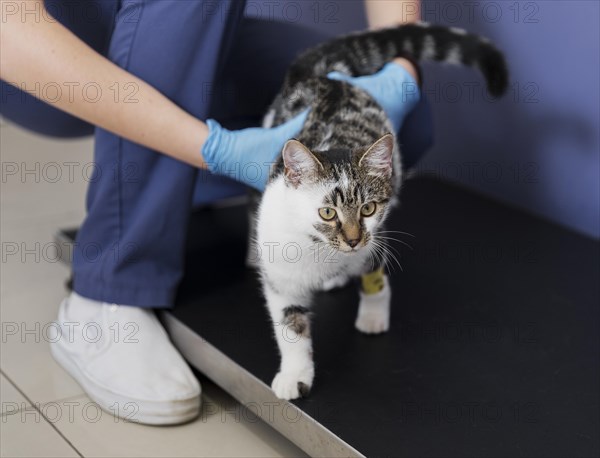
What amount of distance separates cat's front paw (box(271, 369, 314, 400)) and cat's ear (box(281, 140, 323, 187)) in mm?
337

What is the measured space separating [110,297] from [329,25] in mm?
1367

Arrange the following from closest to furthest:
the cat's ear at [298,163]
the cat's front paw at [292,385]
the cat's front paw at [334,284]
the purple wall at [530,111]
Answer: the cat's ear at [298,163] → the cat's front paw at [292,385] → the cat's front paw at [334,284] → the purple wall at [530,111]

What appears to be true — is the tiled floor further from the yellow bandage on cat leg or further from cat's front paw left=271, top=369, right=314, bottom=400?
the yellow bandage on cat leg

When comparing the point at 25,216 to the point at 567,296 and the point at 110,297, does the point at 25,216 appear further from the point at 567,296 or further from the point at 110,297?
the point at 567,296

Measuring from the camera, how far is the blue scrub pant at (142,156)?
1.57 metres

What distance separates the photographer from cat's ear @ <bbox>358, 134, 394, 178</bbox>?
50.9 inches

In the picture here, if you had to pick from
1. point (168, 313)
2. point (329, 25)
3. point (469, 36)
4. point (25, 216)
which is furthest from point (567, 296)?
point (25, 216)

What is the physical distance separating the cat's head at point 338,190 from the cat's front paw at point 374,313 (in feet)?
1.03

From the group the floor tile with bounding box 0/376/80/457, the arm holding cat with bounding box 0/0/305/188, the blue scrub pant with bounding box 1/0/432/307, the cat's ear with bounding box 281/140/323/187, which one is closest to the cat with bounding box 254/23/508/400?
the cat's ear with bounding box 281/140/323/187

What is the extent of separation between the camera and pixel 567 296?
1.78 meters

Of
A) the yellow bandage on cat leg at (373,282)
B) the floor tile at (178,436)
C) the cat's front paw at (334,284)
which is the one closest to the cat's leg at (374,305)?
the yellow bandage on cat leg at (373,282)

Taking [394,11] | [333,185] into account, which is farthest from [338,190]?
[394,11]

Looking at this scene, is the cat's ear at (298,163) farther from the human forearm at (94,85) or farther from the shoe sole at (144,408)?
the shoe sole at (144,408)

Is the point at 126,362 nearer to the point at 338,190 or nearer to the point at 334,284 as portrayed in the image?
the point at 334,284
